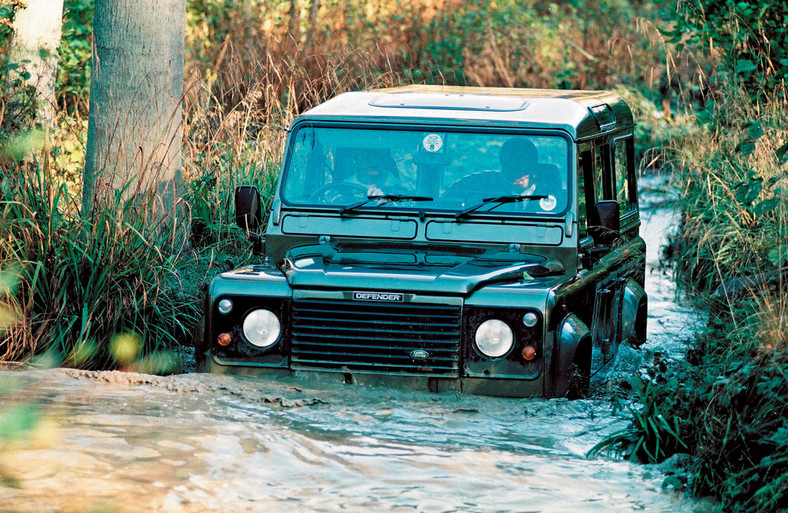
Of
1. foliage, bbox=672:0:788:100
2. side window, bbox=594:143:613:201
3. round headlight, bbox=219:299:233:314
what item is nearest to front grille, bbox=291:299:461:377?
round headlight, bbox=219:299:233:314

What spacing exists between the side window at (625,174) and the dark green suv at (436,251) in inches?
19.7

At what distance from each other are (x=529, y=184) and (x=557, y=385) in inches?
50.6

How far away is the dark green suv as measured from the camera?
6.01 metres

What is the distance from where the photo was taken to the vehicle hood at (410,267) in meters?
6.02

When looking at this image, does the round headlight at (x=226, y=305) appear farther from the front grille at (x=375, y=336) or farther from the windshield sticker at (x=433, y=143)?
the windshield sticker at (x=433, y=143)

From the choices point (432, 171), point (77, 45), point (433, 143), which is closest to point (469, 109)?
point (433, 143)

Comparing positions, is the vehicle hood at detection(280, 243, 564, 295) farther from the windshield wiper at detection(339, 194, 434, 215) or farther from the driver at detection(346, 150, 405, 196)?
the driver at detection(346, 150, 405, 196)

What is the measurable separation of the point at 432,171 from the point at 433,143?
159mm

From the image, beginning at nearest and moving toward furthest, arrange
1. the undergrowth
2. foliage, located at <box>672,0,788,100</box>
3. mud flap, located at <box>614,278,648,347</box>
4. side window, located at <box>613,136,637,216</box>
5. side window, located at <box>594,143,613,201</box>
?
the undergrowth < side window, located at <box>594,143,613,201</box> < mud flap, located at <box>614,278,648,347</box> < side window, located at <box>613,136,637,216</box> < foliage, located at <box>672,0,788,100</box>

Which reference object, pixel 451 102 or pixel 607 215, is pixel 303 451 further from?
pixel 451 102

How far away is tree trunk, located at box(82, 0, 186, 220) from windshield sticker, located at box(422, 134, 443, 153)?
201 cm

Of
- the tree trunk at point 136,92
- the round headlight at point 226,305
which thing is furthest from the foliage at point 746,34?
the round headlight at point 226,305

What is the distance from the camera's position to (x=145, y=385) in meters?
6.26

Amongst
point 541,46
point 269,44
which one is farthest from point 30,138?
point 541,46
